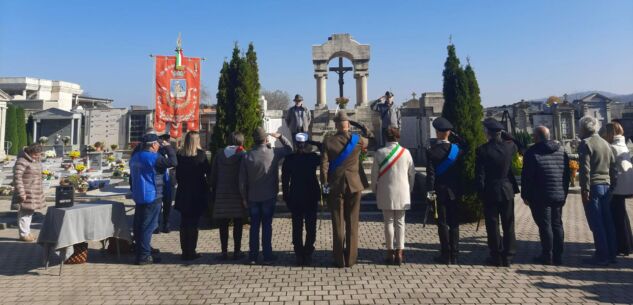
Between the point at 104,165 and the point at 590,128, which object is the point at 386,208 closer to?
the point at 590,128

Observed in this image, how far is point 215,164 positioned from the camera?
5.73 m

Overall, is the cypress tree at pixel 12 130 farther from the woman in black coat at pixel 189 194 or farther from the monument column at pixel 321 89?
the woman in black coat at pixel 189 194

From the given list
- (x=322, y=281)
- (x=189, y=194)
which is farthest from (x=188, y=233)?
(x=322, y=281)

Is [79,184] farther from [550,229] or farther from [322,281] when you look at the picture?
[550,229]

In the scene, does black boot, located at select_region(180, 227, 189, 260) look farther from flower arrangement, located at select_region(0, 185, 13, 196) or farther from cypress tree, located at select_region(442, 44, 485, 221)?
flower arrangement, located at select_region(0, 185, 13, 196)

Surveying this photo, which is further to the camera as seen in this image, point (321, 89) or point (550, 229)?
point (321, 89)

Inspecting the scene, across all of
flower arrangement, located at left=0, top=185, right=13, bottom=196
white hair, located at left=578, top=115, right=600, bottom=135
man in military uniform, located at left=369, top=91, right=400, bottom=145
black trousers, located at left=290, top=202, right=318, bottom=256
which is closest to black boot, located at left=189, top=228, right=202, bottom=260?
black trousers, located at left=290, top=202, right=318, bottom=256

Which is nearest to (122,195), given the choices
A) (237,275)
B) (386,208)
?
(237,275)

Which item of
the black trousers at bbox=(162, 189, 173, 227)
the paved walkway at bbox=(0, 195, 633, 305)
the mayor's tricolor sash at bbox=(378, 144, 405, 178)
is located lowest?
the paved walkway at bbox=(0, 195, 633, 305)

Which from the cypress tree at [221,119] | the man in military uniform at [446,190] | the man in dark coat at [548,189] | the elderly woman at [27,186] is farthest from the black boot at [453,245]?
the elderly woman at [27,186]

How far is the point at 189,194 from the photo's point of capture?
5.63 m

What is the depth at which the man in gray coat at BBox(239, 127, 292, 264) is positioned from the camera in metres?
5.38

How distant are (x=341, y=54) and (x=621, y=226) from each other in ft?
52.7

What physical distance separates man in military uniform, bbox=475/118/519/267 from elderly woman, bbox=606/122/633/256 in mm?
1636
